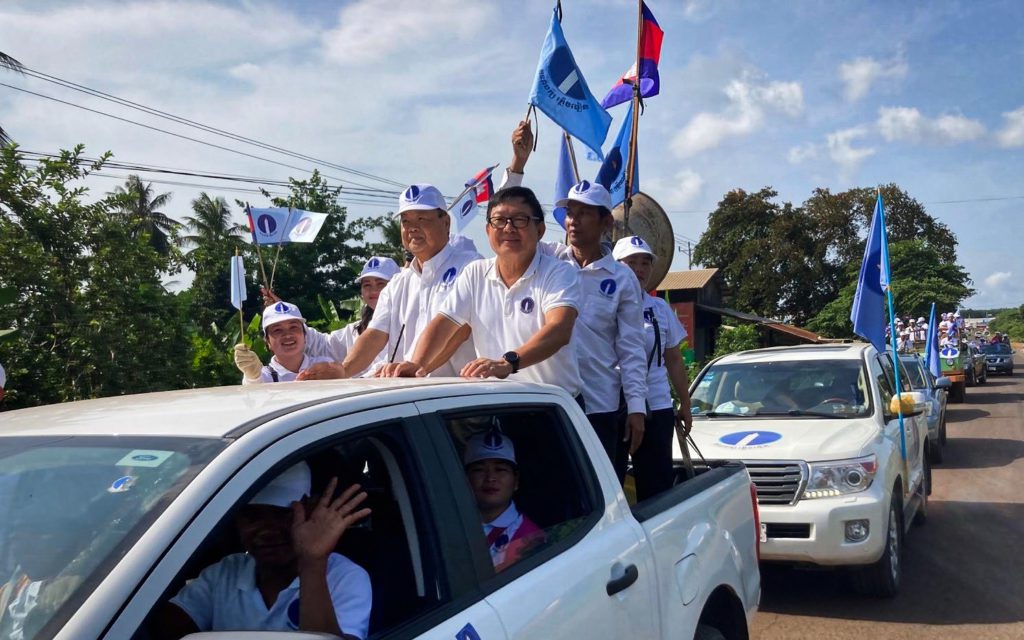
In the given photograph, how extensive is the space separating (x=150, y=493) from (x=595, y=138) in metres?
5.85

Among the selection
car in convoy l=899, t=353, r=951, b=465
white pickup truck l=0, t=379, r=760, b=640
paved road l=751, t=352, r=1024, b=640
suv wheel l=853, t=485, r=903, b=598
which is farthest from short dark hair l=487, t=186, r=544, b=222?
car in convoy l=899, t=353, r=951, b=465

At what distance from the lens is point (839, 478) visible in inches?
220

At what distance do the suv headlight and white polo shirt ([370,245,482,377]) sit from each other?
274cm

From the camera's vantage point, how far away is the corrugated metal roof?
117ft

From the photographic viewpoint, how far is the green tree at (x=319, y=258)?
29.6 m

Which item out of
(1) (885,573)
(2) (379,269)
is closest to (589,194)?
(2) (379,269)

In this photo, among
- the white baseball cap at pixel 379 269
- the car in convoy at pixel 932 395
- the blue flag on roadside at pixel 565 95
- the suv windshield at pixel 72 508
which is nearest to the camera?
the suv windshield at pixel 72 508

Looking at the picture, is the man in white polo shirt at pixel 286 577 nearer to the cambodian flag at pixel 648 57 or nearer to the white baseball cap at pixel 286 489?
the white baseball cap at pixel 286 489

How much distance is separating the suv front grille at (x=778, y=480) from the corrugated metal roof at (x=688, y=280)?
29.3 m

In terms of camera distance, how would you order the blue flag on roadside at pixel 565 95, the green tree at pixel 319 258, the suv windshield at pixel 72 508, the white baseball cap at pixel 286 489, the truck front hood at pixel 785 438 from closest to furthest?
the suv windshield at pixel 72 508
the white baseball cap at pixel 286 489
the truck front hood at pixel 785 438
the blue flag on roadside at pixel 565 95
the green tree at pixel 319 258

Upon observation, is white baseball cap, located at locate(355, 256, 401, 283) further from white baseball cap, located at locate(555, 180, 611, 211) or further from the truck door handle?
the truck door handle

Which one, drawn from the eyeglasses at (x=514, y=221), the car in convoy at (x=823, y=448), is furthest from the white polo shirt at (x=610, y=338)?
the car in convoy at (x=823, y=448)

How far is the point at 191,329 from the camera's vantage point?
11.2 metres

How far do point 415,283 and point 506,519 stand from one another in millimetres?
2042
